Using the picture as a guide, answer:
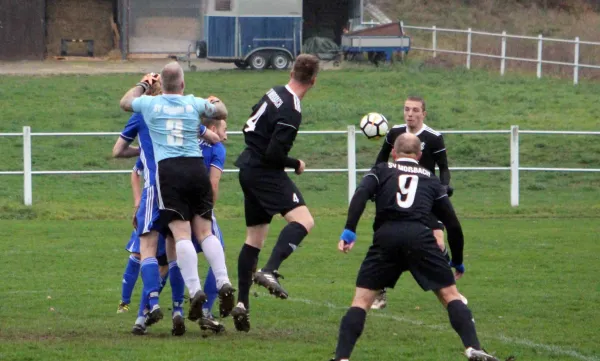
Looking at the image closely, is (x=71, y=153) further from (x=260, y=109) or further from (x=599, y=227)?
(x=260, y=109)

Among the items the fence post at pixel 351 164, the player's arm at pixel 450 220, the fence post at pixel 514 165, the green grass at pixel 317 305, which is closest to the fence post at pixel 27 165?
the green grass at pixel 317 305

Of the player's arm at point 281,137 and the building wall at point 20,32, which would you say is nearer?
the player's arm at point 281,137

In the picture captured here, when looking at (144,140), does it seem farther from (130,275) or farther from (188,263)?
(130,275)

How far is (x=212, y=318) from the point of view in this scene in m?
8.92

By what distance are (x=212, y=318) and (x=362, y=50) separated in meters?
26.9

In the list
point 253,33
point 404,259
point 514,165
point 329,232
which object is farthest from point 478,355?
point 253,33

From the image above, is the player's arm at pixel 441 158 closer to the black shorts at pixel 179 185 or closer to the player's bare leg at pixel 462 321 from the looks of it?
the black shorts at pixel 179 185

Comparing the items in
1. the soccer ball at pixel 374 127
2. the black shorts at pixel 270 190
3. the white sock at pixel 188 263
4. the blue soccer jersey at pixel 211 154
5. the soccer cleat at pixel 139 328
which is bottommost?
the soccer cleat at pixel 139 328

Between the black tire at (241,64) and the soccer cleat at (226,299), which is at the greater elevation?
the black tire at (241,64)

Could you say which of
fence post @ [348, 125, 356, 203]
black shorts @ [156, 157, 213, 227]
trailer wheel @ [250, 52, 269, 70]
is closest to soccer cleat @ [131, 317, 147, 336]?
black shorts @ [156, 157, 213, 227]

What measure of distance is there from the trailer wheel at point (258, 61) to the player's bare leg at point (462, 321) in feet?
91.6

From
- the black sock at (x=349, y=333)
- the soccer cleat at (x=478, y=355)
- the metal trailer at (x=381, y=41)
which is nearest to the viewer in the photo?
the soccer cleat at (x=478, y=355)

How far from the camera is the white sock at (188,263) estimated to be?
27.2ft

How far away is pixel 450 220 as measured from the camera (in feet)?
25.2
